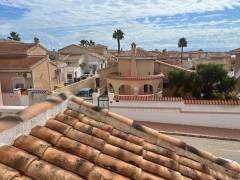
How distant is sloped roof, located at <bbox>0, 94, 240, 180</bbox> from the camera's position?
2.91 meters

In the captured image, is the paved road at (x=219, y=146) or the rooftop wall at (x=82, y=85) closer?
the paved road at (x=219, y=146)

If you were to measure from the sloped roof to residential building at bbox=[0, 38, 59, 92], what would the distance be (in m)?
29.2

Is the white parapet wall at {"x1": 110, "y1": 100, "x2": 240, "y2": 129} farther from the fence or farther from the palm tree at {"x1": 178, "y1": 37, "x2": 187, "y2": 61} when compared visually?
the palm tree at {"x1": 178, "y1": 37, "x2": 187, "y2": 61}

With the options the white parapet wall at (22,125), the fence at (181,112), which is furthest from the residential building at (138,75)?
the white parapet wall at (22,125)

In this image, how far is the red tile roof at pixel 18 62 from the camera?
32162 millimetres

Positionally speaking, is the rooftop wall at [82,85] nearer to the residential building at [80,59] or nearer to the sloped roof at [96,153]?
the residential building at [80,59]

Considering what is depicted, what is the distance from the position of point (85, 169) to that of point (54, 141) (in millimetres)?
650

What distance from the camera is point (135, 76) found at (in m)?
34.0

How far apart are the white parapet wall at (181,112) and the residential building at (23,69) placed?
52.5ft

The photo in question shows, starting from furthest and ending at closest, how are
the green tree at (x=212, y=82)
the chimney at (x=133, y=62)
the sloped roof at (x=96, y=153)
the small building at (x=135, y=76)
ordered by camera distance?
the chimney at (x=133, y=62), the green tree at (x=212, y=82), the small building at (x=135, y=76), the sloped roof at (x=96, y=153)

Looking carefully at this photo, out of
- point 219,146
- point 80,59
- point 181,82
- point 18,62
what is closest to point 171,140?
point 219,146

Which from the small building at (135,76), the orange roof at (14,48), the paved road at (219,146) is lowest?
Answer: the paved road at (219,146)

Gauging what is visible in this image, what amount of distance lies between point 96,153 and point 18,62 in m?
32.7

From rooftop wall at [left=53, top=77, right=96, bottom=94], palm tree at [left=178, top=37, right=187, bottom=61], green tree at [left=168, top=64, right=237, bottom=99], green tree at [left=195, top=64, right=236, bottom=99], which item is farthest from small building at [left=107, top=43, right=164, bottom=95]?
palm tree at [left=178, top=37, right=187, bottom=61]
